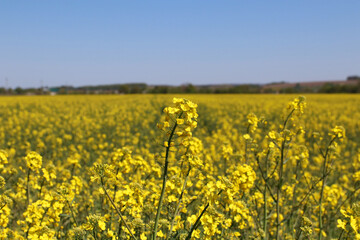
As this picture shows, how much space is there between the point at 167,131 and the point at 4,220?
193cm

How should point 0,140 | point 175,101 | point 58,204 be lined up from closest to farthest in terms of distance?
point 175,101
point 58,204
point 0,140

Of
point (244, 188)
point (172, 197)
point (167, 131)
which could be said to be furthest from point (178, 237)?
point (167, 131)

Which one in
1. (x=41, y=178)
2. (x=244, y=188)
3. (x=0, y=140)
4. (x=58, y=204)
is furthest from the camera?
(x=0, y=140)

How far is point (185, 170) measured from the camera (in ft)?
7.60

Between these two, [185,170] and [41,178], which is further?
[41,178]

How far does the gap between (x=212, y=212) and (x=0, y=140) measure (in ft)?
30.0

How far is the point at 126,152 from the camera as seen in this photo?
3012 mm

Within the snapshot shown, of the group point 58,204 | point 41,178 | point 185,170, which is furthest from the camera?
point 41,178

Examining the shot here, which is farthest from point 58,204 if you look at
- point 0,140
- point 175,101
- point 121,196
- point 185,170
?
point 0,140

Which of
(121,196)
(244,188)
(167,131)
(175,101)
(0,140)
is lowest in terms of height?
(0,140)

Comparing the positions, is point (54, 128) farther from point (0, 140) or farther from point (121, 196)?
point (121, 196)

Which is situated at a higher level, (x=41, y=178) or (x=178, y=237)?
(x=41, y=178)

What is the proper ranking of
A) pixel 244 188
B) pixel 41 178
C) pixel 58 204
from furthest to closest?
pixel 41 178
pixel 58 204
pixel 244 188

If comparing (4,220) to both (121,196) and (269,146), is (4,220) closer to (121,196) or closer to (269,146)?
(121,196)
